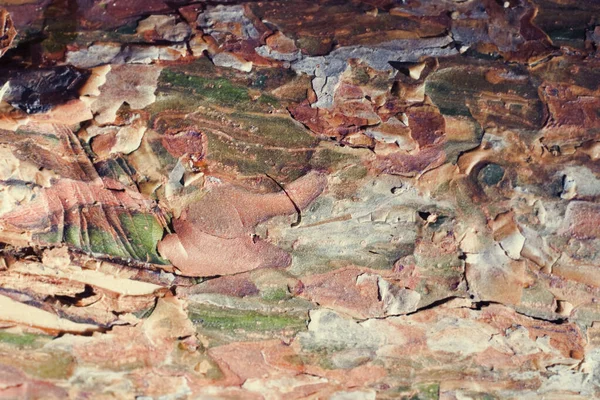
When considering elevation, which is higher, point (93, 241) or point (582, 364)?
point (93, 241)

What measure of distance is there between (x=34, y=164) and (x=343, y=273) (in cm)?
96

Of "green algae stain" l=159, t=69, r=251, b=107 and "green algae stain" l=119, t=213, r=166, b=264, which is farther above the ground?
"green algae stain" l=159, t=69, r=251, b=107

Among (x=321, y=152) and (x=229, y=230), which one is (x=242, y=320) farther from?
(x=321, y=152)

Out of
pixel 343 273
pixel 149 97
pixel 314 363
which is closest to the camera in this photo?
pixel 149 97

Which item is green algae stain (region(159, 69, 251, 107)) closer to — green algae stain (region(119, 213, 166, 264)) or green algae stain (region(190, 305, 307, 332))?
green algae stain (region(119, 213, 166, 264))

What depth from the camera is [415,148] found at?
1.91m

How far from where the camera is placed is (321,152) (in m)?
1.92

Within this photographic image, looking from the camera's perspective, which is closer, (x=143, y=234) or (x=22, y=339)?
(x=143, y=234)

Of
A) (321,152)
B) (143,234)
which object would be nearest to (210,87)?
(321,152)

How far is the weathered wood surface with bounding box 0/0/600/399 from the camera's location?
188 centimetres

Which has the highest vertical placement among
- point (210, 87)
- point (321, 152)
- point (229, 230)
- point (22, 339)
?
point (210, 87)

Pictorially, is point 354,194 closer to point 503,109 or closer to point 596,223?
point 503,109

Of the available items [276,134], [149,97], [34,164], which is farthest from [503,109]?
[34,164]

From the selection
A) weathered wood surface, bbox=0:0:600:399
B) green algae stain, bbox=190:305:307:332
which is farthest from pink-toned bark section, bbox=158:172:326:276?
green algae stain, bbox=190:305:307:332
